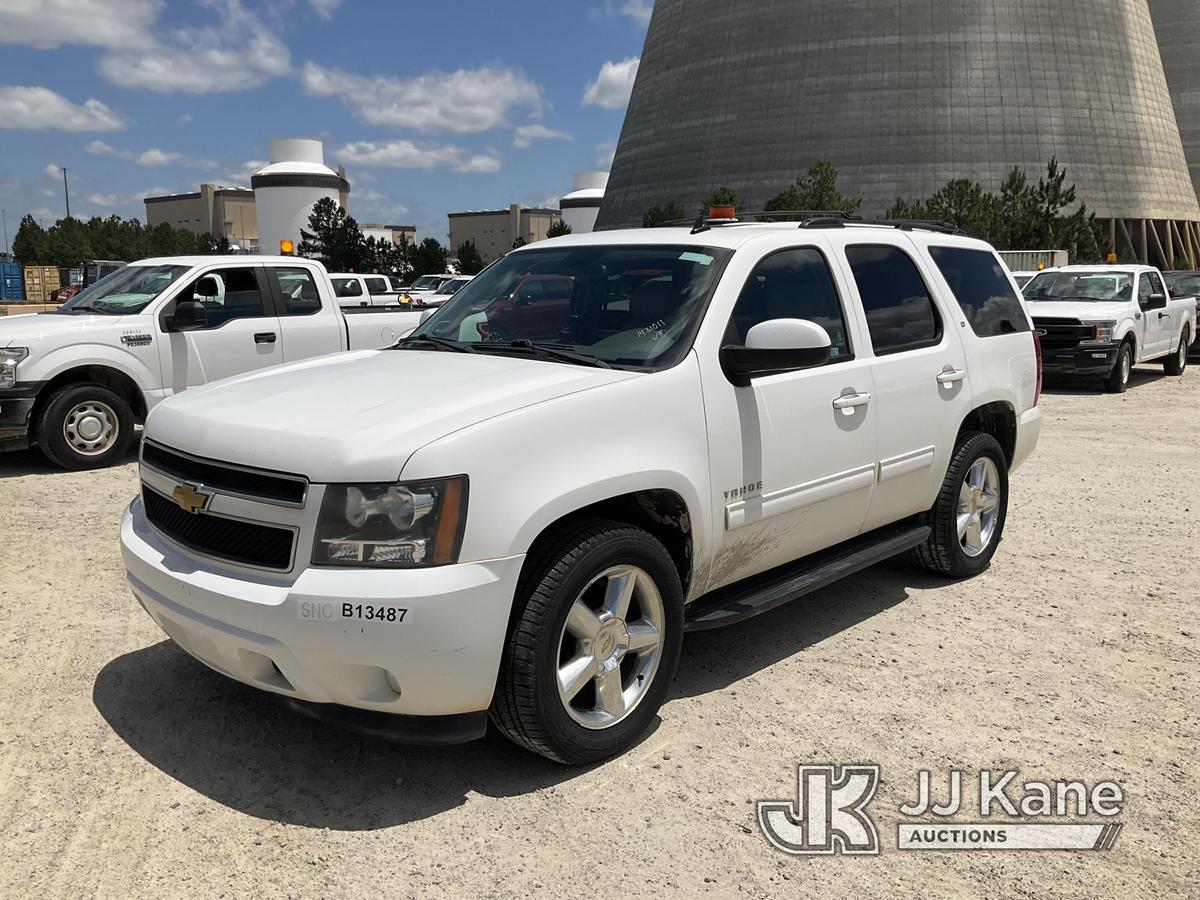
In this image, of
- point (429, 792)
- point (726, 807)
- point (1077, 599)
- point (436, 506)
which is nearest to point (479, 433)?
point (436, 506)

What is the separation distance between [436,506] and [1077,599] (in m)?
4.19

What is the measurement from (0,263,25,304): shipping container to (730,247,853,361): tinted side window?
61.5 meters

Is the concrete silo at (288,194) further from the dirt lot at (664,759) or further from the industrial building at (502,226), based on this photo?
the dirt lot at (664,759)

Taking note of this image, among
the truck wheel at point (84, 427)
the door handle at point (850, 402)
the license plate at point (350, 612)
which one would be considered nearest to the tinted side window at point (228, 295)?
the truck wheel at point (84, 427)

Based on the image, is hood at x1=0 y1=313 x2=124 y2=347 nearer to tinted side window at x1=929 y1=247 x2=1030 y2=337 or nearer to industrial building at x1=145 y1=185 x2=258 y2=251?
tinted side window at x1=929 y1=247 x2=1030 y2=337

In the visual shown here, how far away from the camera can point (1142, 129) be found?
57.2m

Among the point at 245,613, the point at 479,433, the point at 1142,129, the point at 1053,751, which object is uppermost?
the point at 1142,129

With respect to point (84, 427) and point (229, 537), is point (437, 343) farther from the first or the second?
point (84, 427)

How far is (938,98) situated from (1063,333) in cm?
4460

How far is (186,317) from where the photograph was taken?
29.4 ft

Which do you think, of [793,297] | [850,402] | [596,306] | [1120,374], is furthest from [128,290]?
[1120,374]

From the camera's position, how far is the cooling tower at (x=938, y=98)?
5441cm

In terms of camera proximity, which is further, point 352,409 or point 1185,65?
point 1185,65

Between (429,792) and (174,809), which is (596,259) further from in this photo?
(174,809)
